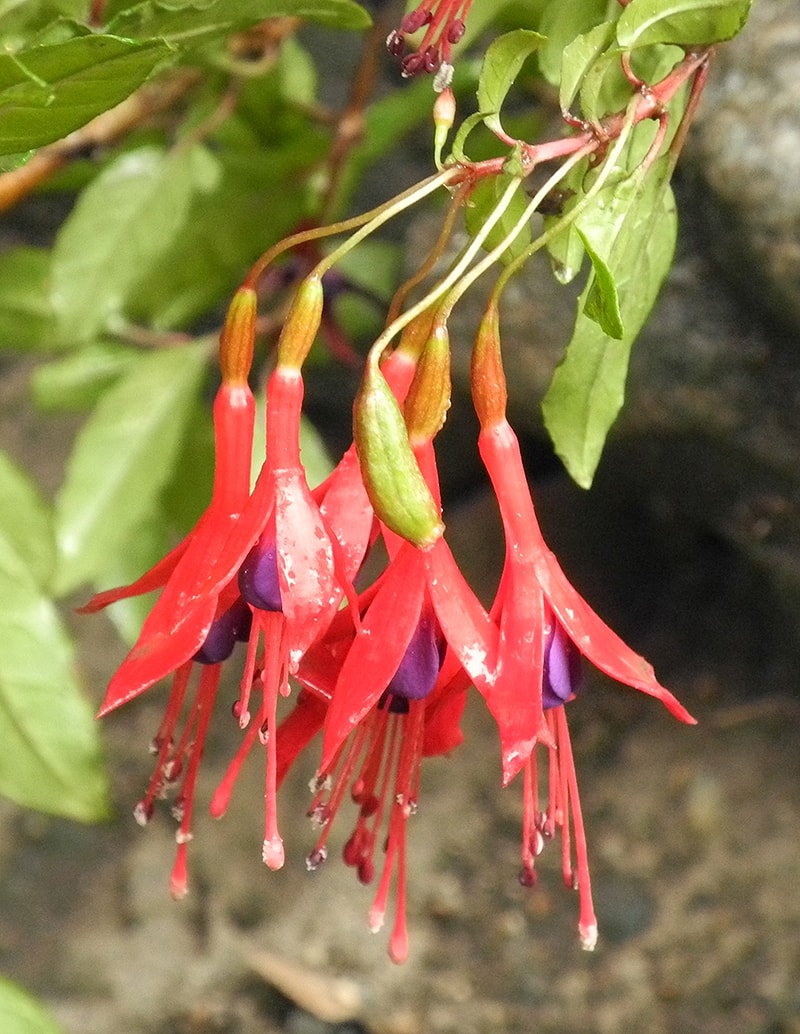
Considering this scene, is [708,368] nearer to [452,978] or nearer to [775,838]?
[775,838]

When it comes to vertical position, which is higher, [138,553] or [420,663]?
[420,663]

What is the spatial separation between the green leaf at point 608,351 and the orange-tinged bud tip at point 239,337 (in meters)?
0.14

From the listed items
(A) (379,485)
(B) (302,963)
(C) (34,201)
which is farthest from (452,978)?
(C) (34,201)

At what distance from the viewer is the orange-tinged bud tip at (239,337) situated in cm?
40

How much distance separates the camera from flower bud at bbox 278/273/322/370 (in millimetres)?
377

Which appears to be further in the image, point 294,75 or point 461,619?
point 294,75

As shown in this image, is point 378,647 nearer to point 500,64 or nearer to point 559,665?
point 559,665

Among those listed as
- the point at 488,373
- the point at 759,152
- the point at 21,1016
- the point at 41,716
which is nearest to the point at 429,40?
the point at 488,373

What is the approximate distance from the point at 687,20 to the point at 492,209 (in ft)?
0.38

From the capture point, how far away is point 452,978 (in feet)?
3.78

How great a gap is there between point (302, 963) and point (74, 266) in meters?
0.76

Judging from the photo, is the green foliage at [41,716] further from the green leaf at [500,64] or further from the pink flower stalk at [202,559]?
the green leaf at [500,64]

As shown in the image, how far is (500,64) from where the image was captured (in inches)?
16.0

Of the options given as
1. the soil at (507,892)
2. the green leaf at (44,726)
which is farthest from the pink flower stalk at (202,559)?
the soil at (507,892)
